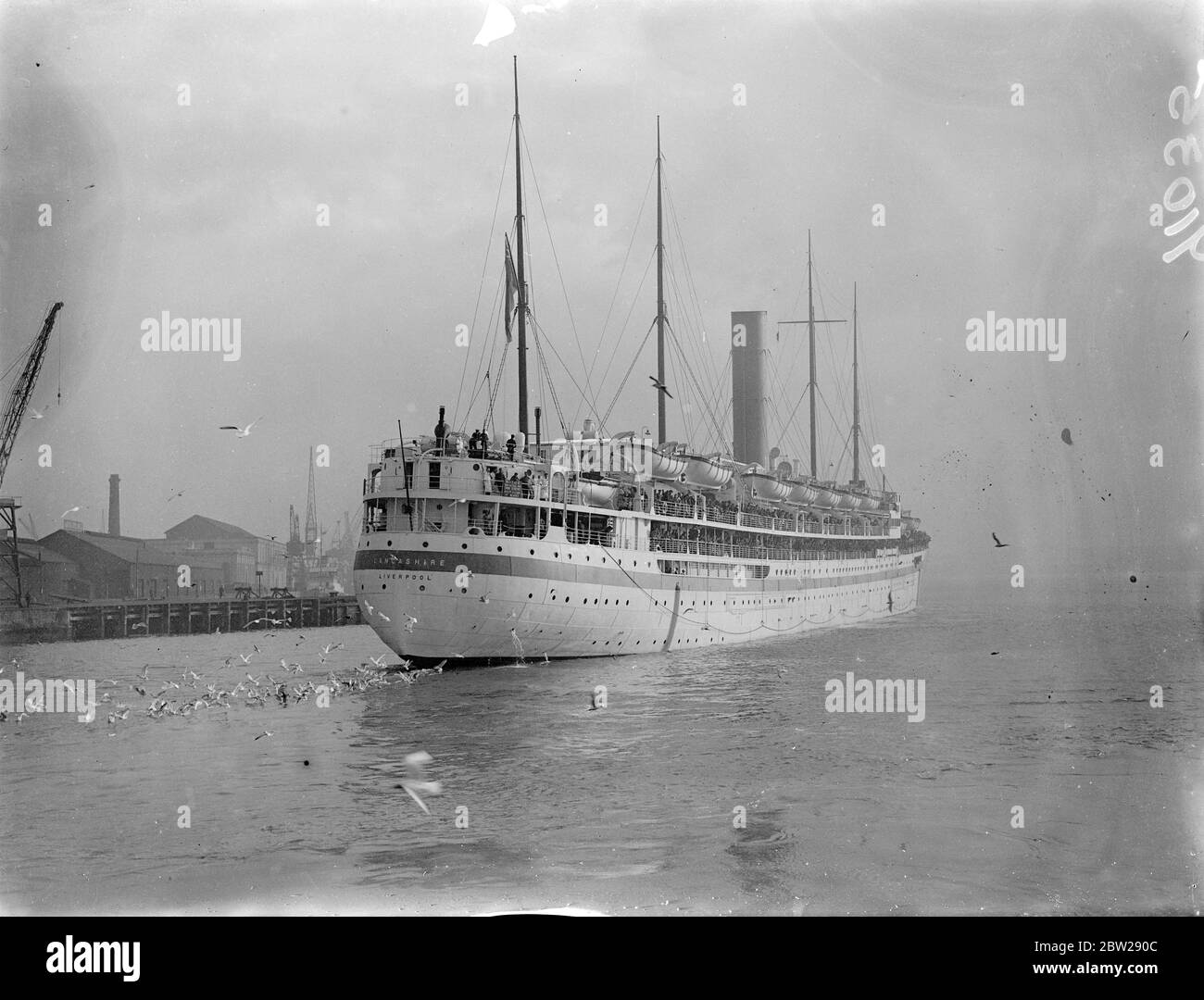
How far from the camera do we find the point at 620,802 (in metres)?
14.0

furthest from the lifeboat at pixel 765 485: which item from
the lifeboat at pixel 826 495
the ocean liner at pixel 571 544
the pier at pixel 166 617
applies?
the pier at pixel 166 617

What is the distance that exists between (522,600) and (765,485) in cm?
2223

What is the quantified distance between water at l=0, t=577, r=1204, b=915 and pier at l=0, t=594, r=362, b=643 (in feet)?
110

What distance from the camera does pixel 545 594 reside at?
30031mm

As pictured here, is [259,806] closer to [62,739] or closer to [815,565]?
[62,739]

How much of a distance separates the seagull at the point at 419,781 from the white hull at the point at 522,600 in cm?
1142

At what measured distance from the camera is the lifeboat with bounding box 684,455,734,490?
43.0 meters

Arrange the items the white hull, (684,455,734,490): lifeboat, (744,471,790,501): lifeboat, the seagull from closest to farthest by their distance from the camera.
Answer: the seagull < the white hull < (684,455,734,490): lifeboat < (744,471,790,501): lifeboat

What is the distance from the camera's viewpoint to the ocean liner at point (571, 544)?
95.6 ft

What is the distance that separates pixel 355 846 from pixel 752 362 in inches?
1920

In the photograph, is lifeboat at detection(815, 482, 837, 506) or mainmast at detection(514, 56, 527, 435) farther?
lifeboat at detection(815, 482, 837, 506)

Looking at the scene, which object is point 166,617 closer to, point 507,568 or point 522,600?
point 522,600

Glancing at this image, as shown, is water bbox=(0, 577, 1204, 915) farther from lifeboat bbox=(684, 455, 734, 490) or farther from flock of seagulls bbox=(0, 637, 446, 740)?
lifeboat bbox=(684, 455, 734, 490)

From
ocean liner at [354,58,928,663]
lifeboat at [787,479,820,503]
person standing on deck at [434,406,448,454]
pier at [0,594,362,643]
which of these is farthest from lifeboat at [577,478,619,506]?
pier at [0,594,362,643]
